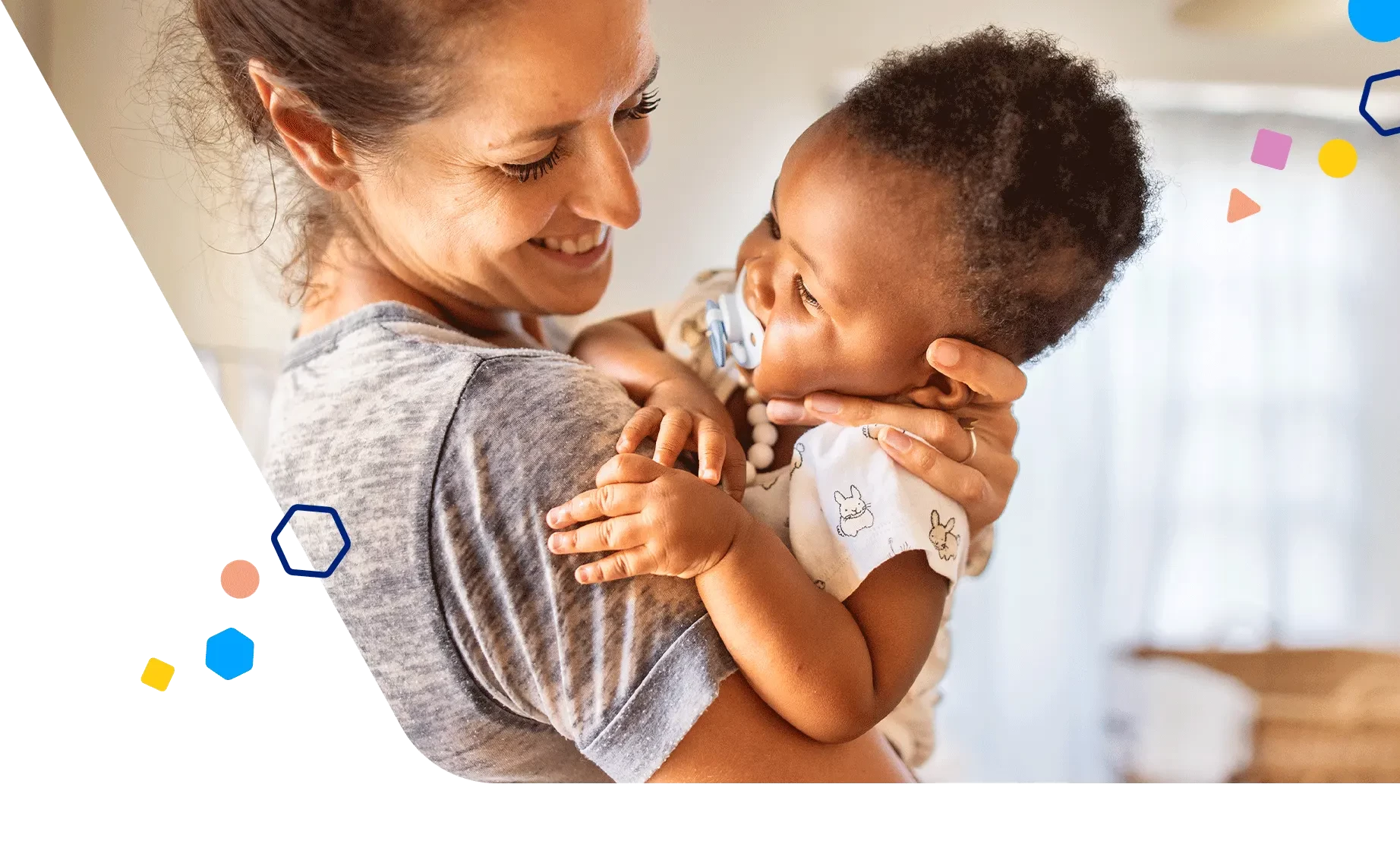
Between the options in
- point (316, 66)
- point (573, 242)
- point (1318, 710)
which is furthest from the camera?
point (1318, 710)

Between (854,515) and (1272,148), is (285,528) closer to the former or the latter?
(854,515)

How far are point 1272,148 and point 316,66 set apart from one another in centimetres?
71

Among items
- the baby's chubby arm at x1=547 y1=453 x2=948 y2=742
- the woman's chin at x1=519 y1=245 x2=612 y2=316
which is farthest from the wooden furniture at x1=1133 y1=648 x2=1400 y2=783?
the woman's chin at x1=519 y1=245 x2=612 y2=316

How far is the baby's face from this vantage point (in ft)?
2.73

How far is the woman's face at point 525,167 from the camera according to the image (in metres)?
0.79

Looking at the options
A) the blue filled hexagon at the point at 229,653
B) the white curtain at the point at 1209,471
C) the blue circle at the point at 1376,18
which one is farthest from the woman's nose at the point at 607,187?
the blue circle at the point at 1376,18

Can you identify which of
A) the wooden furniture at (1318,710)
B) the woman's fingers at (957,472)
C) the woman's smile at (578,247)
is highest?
the woman's smile at (578,247)

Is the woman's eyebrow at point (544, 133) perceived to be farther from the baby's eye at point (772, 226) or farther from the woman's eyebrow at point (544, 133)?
the baby's eye at point (772, 226)

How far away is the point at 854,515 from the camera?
0.86 meters

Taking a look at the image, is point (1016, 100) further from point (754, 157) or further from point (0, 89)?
point (0, 89)

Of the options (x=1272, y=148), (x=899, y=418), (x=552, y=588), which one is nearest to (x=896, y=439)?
(x=899, y=418)

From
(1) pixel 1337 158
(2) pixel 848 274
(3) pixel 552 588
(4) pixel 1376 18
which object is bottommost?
(3) pixel 552 588

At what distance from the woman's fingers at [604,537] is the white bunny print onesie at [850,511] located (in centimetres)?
12

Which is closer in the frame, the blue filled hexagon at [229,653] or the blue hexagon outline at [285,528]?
the blue hexagon outline at [285,528]
